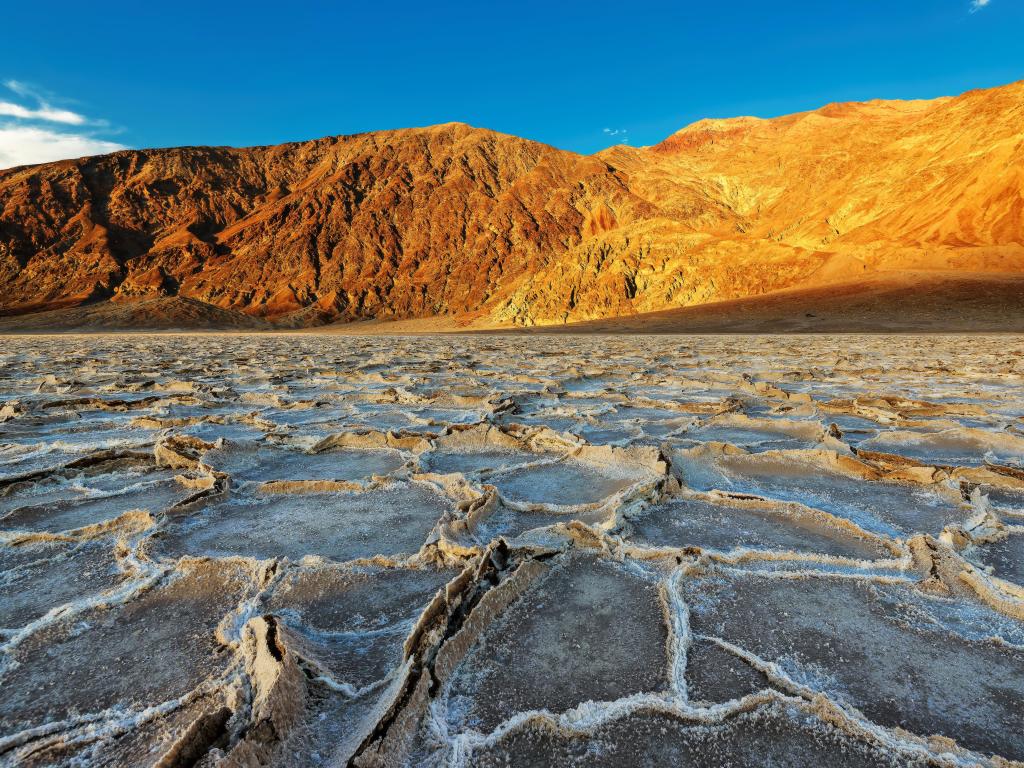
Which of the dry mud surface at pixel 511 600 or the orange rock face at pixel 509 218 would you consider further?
the orange rock face at pixel 509 218

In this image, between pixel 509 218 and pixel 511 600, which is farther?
pixel 509 218

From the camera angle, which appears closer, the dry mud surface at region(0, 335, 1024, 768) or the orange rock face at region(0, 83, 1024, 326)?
the dry mud surface at region(0, 335, 1024, 768)

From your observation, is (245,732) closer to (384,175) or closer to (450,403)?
(450,403)

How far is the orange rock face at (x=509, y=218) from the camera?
32750mm

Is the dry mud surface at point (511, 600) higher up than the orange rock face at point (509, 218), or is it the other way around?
the orange rock face at point (509, 218)

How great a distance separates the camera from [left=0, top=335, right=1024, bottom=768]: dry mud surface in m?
1.09

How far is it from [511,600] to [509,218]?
59338 mm

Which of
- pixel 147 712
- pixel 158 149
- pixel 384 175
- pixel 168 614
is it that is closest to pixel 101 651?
pixel 168 614

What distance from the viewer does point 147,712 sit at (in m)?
1.15

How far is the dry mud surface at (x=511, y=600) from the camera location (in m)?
1.09

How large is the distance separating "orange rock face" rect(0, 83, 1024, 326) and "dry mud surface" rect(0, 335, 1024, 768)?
3177 centimetres

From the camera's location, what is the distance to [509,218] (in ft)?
191

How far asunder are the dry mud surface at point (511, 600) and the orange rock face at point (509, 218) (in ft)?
104

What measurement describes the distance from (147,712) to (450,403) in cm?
418
